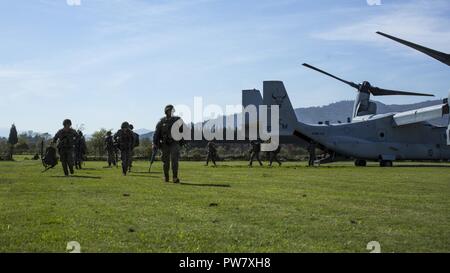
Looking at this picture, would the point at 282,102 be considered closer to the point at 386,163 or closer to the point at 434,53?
the point at 386,163

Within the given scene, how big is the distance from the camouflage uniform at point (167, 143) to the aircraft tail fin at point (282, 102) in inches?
971

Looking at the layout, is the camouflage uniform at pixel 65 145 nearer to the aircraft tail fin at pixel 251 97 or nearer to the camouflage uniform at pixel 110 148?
the camouflage uniform at pixel 110 148

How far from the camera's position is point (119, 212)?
32.0 ft

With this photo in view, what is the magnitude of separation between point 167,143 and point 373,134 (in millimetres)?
29421

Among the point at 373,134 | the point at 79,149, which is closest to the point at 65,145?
the point at 79,149

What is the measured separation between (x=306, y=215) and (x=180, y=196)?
3.99 meters

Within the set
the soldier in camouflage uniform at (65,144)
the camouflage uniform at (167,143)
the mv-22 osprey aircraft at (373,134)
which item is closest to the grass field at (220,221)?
the camouflage uniform at (167,143)

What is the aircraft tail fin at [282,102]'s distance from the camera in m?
42.4

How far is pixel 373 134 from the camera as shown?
145 ft

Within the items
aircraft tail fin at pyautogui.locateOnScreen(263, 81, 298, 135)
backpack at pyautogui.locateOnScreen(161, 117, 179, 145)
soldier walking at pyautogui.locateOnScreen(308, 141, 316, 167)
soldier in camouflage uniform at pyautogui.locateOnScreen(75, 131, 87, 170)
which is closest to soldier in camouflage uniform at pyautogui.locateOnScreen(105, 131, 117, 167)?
soldier in camouflage uniform at pyautogui.locateOnScreen(75, 131, 87, 170)

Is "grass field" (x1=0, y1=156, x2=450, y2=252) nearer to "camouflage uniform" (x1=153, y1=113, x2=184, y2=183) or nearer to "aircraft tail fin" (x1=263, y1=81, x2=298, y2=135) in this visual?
"camouflage uniform" (x1=153, y1=113, x2=184, y2=183)
